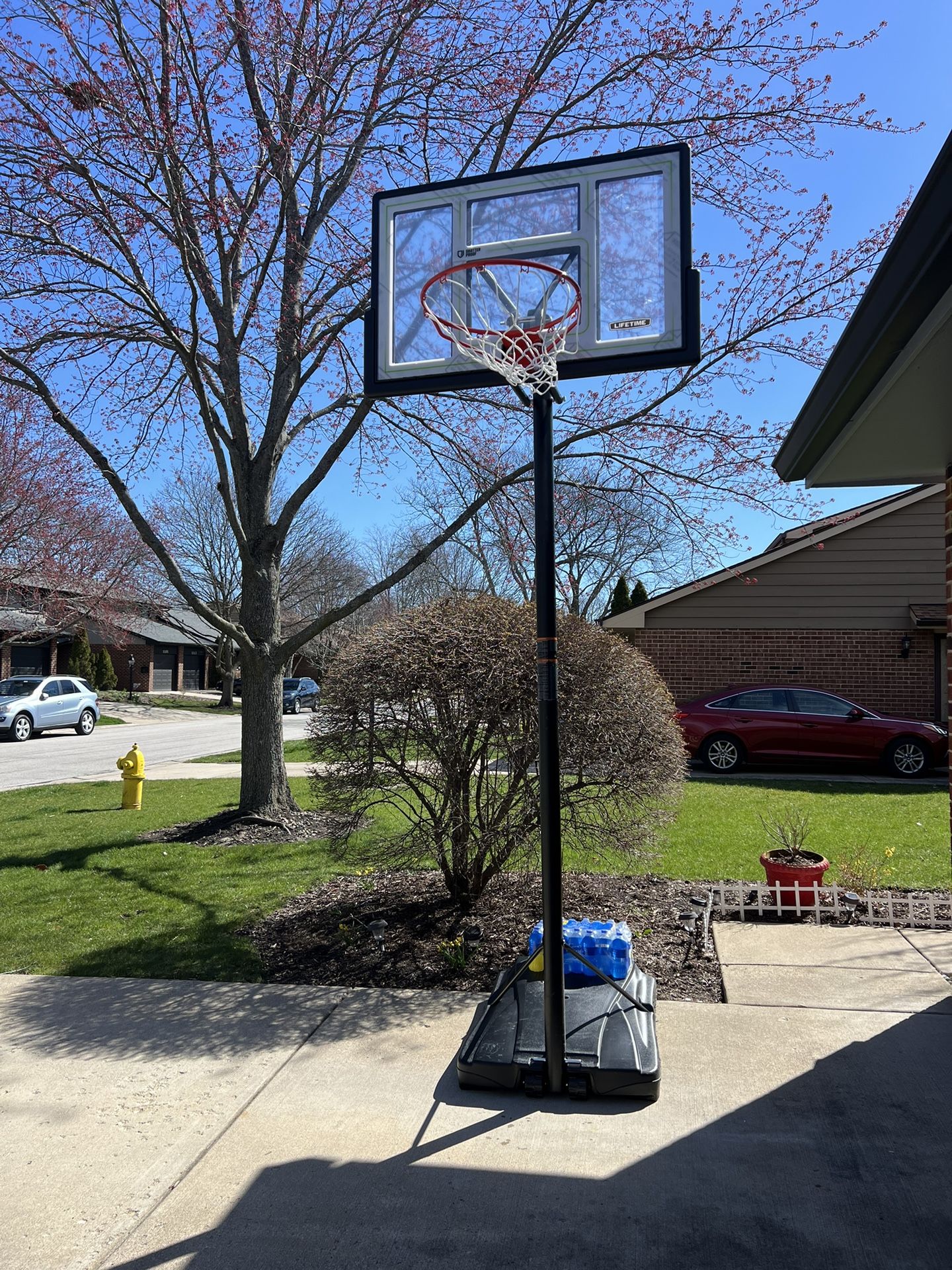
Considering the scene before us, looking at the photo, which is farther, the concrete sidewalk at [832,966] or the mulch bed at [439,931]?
the mulch bed at [439,931]

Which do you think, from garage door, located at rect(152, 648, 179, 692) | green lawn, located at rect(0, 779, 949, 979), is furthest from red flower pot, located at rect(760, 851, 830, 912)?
garage door, located at rect(152, 648, 179, 692)

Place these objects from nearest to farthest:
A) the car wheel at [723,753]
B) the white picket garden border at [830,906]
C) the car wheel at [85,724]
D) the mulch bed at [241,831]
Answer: the white picket garden border at [830,906] < the mulch bed at [241,831] < the car wheel at [723,753] < the car wheel at [85,724]

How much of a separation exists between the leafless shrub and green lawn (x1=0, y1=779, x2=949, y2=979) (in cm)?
84

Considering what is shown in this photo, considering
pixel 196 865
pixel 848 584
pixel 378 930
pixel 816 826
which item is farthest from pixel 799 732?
pixel 378 930

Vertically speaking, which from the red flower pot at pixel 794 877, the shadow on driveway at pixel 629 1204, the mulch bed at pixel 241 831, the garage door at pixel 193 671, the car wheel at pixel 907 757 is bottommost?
the shadow on driveway at pixel 629 1204

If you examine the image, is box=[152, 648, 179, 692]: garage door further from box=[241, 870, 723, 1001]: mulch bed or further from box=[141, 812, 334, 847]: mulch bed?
box=[241, 870, 723, 1001]: mulch bed

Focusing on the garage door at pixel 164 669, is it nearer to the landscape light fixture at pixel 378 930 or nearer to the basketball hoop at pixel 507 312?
the landscape light fixture at pixel 378 930

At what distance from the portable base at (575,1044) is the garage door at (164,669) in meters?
49.1

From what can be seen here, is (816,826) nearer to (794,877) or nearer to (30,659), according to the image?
(794,877)

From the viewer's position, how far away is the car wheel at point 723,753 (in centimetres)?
1393

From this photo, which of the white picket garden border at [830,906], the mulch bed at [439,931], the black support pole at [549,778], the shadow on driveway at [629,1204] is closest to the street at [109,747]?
the mulch bed at [439,931]

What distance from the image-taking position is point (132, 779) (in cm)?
1140

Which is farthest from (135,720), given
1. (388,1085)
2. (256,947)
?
(388,1085)

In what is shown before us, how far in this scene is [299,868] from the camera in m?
7.85
